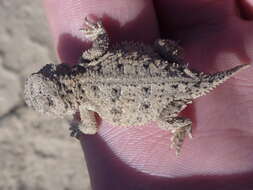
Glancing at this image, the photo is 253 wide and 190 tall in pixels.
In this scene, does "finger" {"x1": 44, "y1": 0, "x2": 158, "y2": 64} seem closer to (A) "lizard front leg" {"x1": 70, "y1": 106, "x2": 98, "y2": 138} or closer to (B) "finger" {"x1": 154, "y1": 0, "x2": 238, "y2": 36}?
(B) "finger" {"x1": 154, "y1": 0, "x2": 238, "y2": 36}

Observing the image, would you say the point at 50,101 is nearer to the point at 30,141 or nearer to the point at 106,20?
the point at 106,20

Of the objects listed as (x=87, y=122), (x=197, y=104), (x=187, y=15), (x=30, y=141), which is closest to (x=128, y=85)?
(x=87, y=122)

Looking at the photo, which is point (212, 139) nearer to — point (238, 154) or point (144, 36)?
point (238, 154)

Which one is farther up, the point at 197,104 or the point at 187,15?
the point at 187,15

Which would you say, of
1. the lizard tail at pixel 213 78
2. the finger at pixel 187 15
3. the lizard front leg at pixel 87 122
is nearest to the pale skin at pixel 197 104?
the finger at pixel 187 15

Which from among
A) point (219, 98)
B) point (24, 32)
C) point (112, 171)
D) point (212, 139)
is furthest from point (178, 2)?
point (24, 32)
